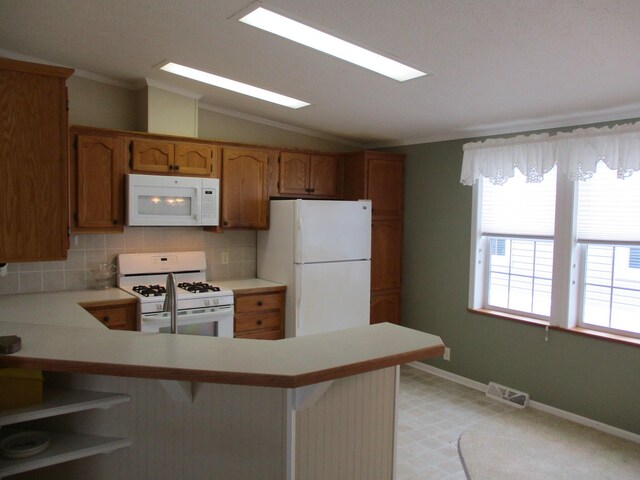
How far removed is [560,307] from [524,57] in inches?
80.0

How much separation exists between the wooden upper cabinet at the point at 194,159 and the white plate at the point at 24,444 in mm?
2491

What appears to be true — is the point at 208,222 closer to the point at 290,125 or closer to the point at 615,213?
the point at 290,125

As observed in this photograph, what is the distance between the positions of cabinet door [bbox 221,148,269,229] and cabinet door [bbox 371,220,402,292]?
115 cm

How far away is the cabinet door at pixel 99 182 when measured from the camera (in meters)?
3.54

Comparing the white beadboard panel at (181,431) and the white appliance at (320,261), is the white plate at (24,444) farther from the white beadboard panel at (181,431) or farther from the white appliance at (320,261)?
the white appliance at (320,261)

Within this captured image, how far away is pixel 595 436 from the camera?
343cm

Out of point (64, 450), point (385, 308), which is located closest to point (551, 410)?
point (385, 308)

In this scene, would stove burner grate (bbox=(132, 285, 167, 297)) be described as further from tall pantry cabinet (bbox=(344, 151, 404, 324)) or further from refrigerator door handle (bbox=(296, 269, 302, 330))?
tall pantry cabinet (bbox=(344, 151, 404, 324))

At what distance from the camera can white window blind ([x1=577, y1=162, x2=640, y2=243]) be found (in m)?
3.36

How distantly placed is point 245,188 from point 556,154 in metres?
2.51

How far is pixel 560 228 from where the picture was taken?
12.3 ft

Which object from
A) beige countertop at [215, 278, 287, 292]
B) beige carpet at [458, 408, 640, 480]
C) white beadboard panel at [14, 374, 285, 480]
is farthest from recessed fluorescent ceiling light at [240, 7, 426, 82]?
beige carpet at [458, 408, 640, 480]

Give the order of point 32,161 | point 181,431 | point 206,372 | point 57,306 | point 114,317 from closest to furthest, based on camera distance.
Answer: point 206,372
point 181,431
point 32,161
point 57,306
point 114,317

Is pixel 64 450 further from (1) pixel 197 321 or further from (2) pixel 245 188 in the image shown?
(2) pixel 245 188
